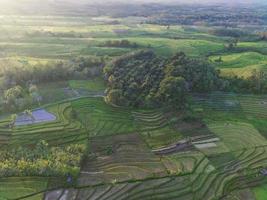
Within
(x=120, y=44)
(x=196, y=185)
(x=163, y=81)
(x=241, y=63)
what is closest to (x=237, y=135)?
(x=196, y=185)

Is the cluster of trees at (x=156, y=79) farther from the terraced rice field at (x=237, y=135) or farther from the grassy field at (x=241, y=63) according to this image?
the grassy field at (x=241, y=63)

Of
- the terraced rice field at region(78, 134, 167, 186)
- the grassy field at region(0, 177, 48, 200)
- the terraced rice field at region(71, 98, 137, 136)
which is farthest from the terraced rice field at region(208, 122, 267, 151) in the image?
the grassy field at region(0, 177, 48, 200)

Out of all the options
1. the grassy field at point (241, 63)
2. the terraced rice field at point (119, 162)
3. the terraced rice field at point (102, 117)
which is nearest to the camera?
the terraced rice field at point (119, 162)

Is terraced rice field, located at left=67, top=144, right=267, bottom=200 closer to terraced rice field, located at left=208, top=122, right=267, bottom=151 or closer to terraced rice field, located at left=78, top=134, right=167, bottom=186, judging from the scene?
terraced rice field, located at left=78, top=134, right=167, bottom=186

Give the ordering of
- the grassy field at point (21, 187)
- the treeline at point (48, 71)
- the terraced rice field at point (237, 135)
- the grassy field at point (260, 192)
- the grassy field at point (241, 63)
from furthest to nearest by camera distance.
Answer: the grassy field at point (241, 63), the treeline at point (48, 71), the terraced rice field at point (237, 135), the grassy field at point (260, 192), the grassy field at point (21, 187)

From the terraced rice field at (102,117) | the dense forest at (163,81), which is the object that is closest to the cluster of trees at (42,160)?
the terraced rice field at (102,117)

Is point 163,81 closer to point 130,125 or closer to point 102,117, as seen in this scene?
point 130,125

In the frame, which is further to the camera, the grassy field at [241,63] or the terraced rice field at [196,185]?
the grassy field at [241,63]

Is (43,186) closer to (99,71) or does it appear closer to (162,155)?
(162,155)
